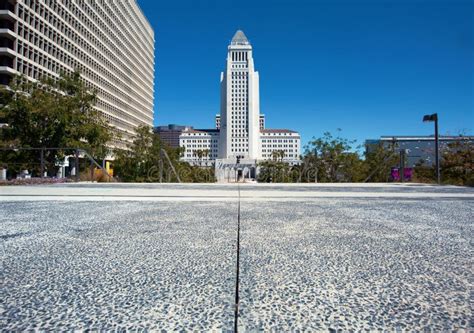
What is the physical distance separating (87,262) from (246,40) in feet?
420

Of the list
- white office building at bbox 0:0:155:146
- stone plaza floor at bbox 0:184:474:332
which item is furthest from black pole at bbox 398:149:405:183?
white office building at bbox 0:0:155:146

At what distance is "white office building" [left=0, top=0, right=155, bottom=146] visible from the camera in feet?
122

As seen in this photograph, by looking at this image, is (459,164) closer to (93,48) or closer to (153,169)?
(153,169)

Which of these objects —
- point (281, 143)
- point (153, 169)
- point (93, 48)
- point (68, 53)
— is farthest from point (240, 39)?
point (153, 169)

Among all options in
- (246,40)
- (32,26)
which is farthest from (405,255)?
(246,40)

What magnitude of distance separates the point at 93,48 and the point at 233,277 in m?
66.6

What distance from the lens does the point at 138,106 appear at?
82750 mm

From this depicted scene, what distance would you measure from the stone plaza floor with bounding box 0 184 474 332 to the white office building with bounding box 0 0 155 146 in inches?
1012

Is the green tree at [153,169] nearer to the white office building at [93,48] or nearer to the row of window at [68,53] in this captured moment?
the white office building at [93,48]

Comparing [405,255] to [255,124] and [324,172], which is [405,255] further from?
[255,124]

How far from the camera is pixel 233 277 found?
157cm

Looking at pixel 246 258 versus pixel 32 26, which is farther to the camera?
pixel 32 26

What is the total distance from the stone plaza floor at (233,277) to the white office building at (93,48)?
25696 millimetres

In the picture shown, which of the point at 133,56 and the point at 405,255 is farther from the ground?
the point at 133,56
